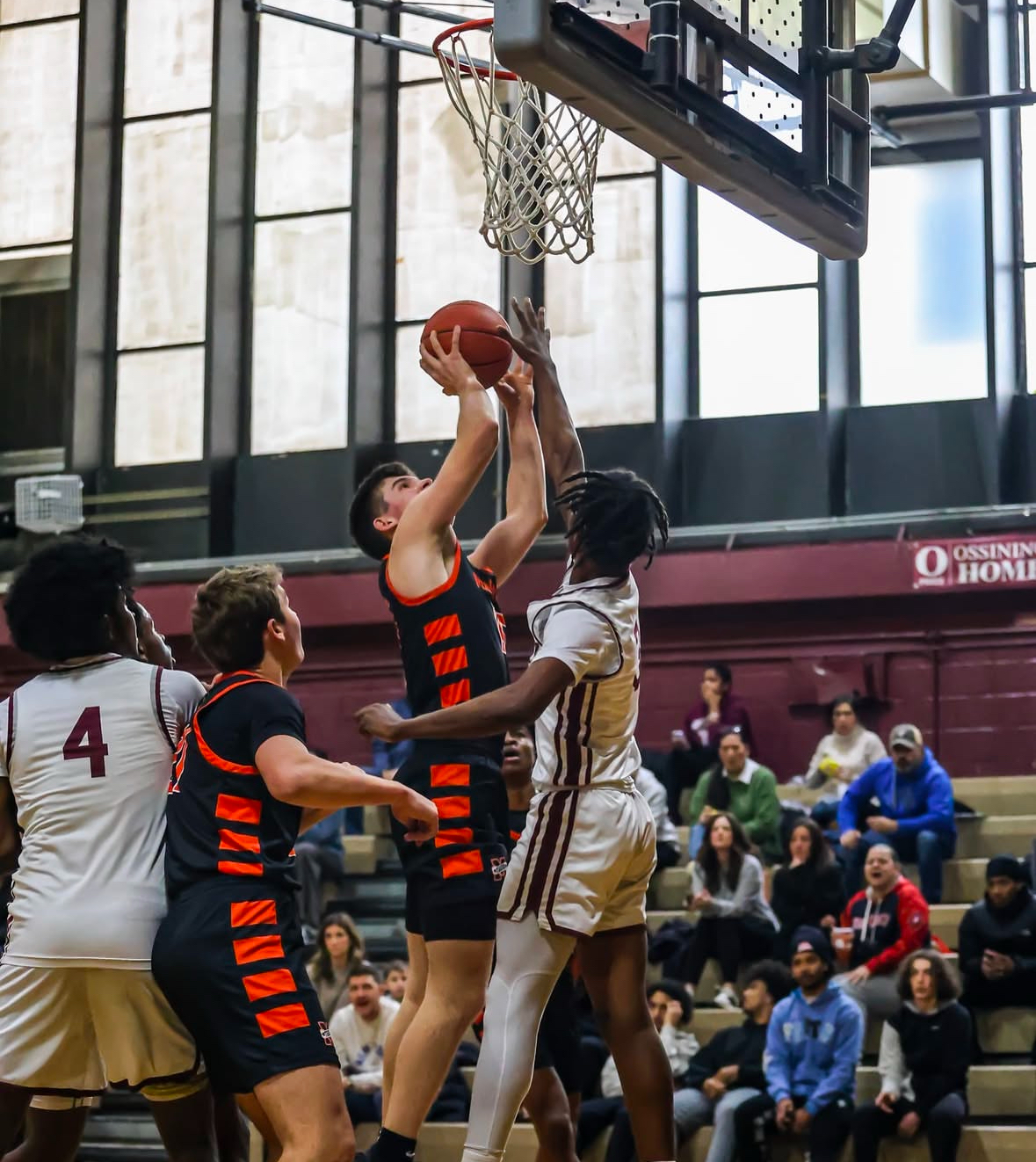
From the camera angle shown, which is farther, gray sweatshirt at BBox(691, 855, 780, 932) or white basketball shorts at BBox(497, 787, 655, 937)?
gray sweatshirt at BBox(691, 855, 780, 932)

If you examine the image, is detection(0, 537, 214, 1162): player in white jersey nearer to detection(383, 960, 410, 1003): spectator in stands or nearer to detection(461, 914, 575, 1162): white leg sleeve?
detection(461, 914, 575, 1162): white leg sleeve

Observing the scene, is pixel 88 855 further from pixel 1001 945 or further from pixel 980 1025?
pixel 980 1025

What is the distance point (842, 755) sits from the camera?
13.1 meters

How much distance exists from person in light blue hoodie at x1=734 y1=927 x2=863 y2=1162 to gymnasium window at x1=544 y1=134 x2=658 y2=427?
6807 mm

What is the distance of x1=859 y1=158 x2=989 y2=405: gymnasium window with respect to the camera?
49.2 ft

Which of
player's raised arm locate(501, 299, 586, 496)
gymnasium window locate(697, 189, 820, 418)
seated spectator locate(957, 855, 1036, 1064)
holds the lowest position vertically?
seated spectator locate(957, 855, 1036, 1064)

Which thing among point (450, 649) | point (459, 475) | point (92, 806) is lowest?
point (92, 806)

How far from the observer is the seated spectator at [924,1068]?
9305mm

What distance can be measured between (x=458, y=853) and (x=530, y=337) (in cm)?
182

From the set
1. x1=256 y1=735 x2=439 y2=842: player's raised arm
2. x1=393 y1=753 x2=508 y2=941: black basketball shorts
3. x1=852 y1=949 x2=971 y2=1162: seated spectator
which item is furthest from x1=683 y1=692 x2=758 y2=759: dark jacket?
x1=256 y1=735 x2=439 y2=842: player's raised arm

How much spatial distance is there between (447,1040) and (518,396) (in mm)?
2096

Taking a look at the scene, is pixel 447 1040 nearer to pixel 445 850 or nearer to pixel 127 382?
pixel 445 850

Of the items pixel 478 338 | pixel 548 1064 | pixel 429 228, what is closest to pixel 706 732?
pixel 429 228

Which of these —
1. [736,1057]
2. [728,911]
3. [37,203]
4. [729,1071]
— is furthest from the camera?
[37,203]
